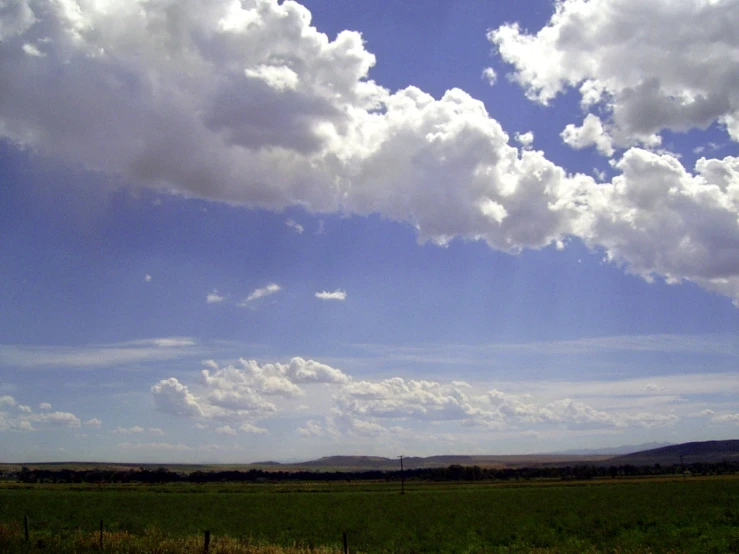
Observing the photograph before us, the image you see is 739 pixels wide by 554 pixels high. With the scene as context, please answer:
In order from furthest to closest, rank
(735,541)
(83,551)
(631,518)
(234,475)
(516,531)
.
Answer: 1. (234,475)
2. (631,518)
3. (516,531)
4. (735,541)
5. (83,551)

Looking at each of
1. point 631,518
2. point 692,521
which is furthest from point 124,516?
point 692,521

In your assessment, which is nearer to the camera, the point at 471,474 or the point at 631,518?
the point at 631,518

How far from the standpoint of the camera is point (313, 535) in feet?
115

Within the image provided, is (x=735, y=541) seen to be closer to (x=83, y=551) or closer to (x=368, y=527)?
(x=368, y=527)

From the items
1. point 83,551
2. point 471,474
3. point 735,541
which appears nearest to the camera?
point 83,551

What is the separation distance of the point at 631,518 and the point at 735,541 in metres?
12.3

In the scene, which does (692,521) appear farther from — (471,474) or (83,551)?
(471,474)

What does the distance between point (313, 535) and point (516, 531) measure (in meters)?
11.0

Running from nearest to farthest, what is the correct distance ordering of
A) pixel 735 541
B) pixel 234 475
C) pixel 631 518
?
pixel 735 541
pixel 631 518
pixel 234 475

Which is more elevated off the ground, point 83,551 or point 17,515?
point 83,551

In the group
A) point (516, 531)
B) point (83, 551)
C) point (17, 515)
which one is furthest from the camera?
point (17, 515)

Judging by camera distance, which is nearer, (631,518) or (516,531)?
(516,531)

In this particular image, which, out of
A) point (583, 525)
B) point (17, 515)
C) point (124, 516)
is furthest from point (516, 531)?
point (17, 515)

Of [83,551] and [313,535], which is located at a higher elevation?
[83,551]
